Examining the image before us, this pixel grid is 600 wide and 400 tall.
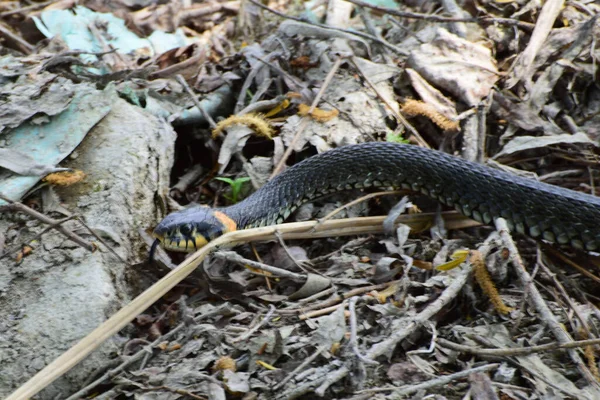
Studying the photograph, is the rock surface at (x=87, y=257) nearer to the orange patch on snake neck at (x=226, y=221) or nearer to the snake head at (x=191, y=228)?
the snake head at (x=191, y=228)

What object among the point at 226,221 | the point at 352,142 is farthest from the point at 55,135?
the point at 352,142

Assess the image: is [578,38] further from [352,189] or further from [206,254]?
[206,254]

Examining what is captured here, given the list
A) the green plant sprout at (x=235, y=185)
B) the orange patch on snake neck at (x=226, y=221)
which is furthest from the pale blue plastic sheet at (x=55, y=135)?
the orange patch on snake neck at (x=226, y=221)

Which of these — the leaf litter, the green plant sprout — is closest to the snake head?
the leaf litter

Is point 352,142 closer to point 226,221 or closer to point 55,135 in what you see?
point 226,221

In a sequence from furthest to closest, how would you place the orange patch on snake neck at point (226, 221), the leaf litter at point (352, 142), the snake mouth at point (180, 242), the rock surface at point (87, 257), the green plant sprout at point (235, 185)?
the green plant sprout at point (235, 185), the orange patch on snake neck at point (226, 221), the snake mouth at point (180, 242), the rock surface at point (87, 257), the leaf litter at point (352, 142)

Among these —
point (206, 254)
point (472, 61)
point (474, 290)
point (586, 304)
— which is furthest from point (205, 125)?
point (586, 304)
